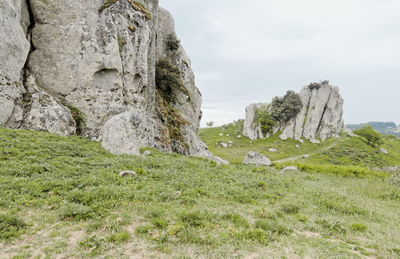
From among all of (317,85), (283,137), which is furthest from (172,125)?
(317,85)

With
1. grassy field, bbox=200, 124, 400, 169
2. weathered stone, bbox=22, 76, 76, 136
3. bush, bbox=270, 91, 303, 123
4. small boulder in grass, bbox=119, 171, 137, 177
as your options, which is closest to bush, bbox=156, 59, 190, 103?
weathered stone, bbox=22, 76, 76, 136

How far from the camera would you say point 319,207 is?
12.8m

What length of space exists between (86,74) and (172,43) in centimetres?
2373

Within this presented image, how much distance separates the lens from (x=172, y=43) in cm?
4512

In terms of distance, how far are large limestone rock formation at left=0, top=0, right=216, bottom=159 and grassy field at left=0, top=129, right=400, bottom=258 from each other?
5765 mm

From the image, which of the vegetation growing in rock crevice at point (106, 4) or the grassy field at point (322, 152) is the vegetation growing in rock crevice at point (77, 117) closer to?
the vegetation growing in rock crevice at point (106, 4)

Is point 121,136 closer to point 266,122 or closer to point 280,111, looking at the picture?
point 266,122

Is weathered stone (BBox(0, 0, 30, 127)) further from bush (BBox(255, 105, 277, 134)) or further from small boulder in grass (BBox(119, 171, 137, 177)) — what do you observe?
bush (BBox(255, 105, 277, 134))

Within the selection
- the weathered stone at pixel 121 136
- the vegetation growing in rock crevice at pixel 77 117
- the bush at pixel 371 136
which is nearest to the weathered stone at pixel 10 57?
the vegetation growing in rock crevice at pixel 77 117

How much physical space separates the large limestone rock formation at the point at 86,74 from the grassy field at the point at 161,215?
5765mm

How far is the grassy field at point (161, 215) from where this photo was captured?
23.4ft

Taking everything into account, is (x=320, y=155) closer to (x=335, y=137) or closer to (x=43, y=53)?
(x=335, y=137)

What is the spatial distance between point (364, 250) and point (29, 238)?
12130mm

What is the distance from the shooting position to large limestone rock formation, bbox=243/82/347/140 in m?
82.4
